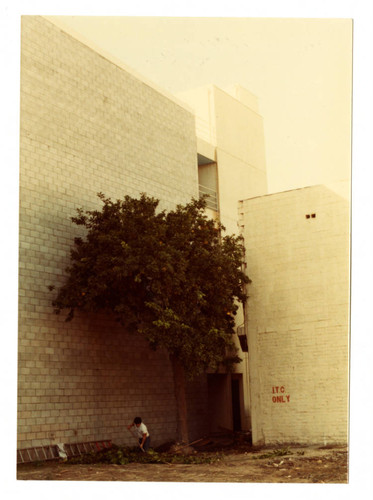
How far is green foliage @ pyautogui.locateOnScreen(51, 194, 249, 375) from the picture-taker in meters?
16.5

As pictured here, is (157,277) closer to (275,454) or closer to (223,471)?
(223,471)

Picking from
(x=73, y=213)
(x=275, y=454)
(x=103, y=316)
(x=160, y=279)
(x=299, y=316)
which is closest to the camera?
(x=160, y=279)

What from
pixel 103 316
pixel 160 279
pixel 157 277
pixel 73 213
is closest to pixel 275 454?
pixel 160 279

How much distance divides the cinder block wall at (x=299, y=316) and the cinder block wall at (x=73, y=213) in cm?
364

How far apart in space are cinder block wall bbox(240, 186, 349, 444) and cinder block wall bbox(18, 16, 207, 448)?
364 cm

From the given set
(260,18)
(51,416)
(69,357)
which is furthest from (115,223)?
(260,18)

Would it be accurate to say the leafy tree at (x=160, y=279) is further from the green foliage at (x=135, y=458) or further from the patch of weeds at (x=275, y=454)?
the patch of weeds at (x=275, y=454)

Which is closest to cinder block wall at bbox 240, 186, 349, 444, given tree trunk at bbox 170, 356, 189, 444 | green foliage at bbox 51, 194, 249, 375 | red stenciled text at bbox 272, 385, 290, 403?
red stenciled text at bbox 272, 385, 290, 403

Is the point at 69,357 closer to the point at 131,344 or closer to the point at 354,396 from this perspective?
the point at 131,344

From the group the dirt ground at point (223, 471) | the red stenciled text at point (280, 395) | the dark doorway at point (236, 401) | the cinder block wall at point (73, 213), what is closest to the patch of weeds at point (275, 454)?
the dirt ground at point (223, 471)

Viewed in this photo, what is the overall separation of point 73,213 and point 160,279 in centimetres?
349

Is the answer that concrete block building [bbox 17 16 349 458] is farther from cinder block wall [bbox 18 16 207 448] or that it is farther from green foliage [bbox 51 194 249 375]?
green foliage [bbox 51 194 249 375]

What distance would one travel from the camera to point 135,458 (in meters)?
16.2

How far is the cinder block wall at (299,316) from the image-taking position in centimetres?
1850
